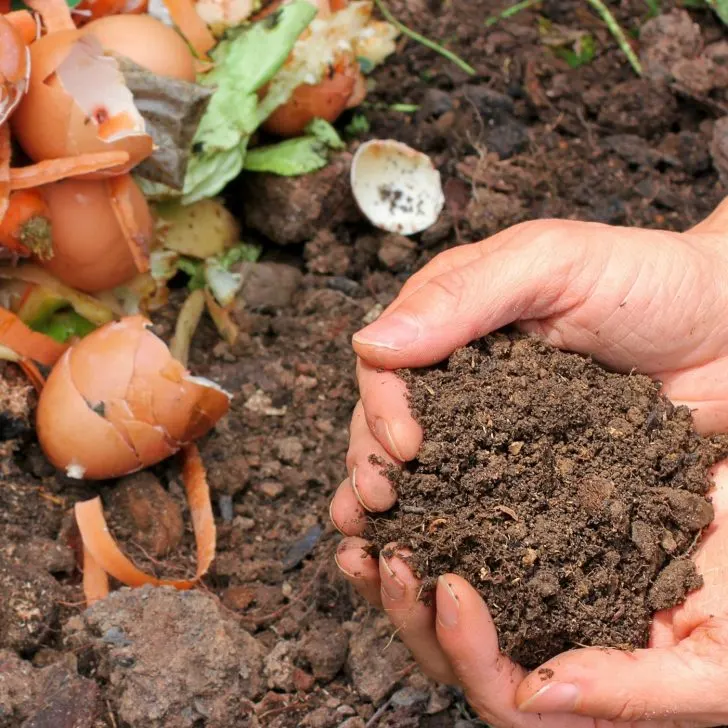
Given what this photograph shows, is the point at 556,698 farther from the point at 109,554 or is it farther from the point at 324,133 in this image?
the point at 324,133

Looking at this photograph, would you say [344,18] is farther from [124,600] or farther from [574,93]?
[124,600]

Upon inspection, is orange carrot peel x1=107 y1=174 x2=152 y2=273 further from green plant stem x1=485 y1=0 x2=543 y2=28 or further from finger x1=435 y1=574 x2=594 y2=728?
green plant stem x1=485 y1=0 x2=543 y2=28

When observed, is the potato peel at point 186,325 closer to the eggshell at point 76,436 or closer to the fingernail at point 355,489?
the eggshell at point 76,436

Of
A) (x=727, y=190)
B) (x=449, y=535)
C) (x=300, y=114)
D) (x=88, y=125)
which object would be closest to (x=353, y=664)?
(x=449, y=535)

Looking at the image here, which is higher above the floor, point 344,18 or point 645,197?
point 344,18

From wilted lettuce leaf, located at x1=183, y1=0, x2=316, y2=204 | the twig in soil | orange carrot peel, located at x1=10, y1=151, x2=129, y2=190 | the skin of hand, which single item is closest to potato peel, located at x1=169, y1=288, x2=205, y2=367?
wilted lettuce leaf, located at x1=183, y1=0, x2=316, y2=204

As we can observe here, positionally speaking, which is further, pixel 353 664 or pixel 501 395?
pixel 353 664

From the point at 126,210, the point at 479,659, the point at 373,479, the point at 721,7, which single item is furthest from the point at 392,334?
the point at 721,7
